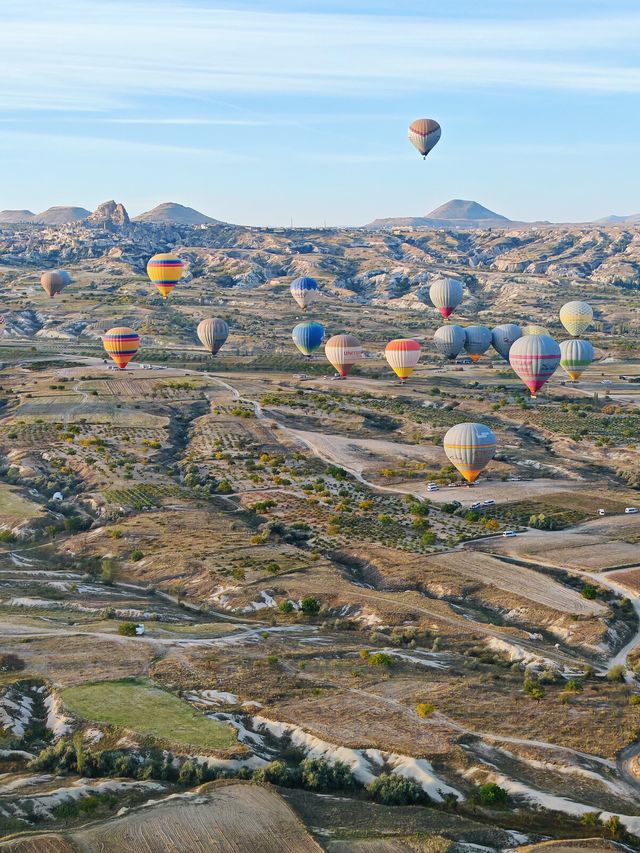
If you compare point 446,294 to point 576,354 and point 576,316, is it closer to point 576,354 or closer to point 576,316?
point 576,316

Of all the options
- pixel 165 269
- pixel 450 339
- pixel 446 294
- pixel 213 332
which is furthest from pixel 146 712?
pixel 165 269

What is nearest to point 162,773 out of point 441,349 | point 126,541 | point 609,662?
point 609,662

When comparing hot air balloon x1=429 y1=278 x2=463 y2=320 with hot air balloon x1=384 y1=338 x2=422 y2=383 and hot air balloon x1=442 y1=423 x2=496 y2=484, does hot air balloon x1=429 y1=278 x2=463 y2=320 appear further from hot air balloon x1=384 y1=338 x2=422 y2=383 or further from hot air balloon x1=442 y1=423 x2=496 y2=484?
hot air balloon x1=442 y1=423 x2=496 y2=484

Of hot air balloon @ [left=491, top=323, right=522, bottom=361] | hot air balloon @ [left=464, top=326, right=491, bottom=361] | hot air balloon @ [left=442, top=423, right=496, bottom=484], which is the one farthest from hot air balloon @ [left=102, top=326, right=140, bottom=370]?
hot air balloon @ [left=442, top=423, right=496, bottom=484]

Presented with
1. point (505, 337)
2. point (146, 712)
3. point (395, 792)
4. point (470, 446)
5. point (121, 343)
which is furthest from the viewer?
point (505, 337)

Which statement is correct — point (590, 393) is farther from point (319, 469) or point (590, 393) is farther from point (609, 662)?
point (609, 662)

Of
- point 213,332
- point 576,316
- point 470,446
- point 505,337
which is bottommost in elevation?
point 470,446
